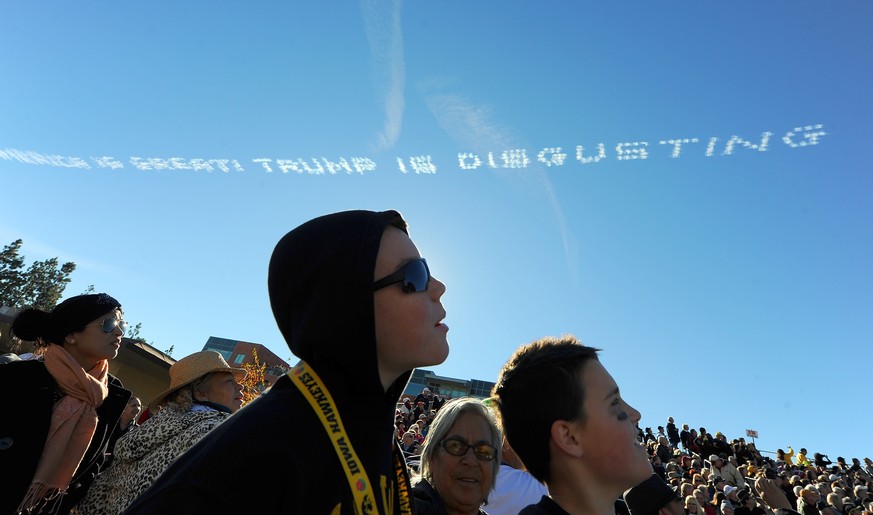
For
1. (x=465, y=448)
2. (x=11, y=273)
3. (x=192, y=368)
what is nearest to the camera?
(x=465, y=448)

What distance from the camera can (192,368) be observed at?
12.1 feet

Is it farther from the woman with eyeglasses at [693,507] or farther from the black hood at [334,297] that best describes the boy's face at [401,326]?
the woman with eyeglasses at [693,507]

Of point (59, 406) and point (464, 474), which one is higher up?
point (464, 474)

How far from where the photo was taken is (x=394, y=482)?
1.53m

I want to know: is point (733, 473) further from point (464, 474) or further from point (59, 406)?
point (59, 406)

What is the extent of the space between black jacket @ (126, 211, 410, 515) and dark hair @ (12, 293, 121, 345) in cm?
283

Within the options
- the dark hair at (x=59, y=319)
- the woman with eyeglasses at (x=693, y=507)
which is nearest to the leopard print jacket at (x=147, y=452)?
the dark hair at (x=59, y=319)

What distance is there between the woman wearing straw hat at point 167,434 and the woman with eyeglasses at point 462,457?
1.32 metres

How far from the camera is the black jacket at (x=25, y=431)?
2.98 m

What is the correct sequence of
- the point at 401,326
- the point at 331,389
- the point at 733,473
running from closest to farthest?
the point at 331,389 → the point at 401,326 → the point at 733,473

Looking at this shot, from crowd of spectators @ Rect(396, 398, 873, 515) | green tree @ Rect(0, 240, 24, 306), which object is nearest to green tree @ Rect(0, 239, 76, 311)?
green tree @ Rect(0, 240, 24, 306)

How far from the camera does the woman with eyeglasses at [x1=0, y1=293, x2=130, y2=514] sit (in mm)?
3061

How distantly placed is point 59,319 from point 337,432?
3.41 m

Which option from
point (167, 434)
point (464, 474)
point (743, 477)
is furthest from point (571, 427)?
point (743, 477)
